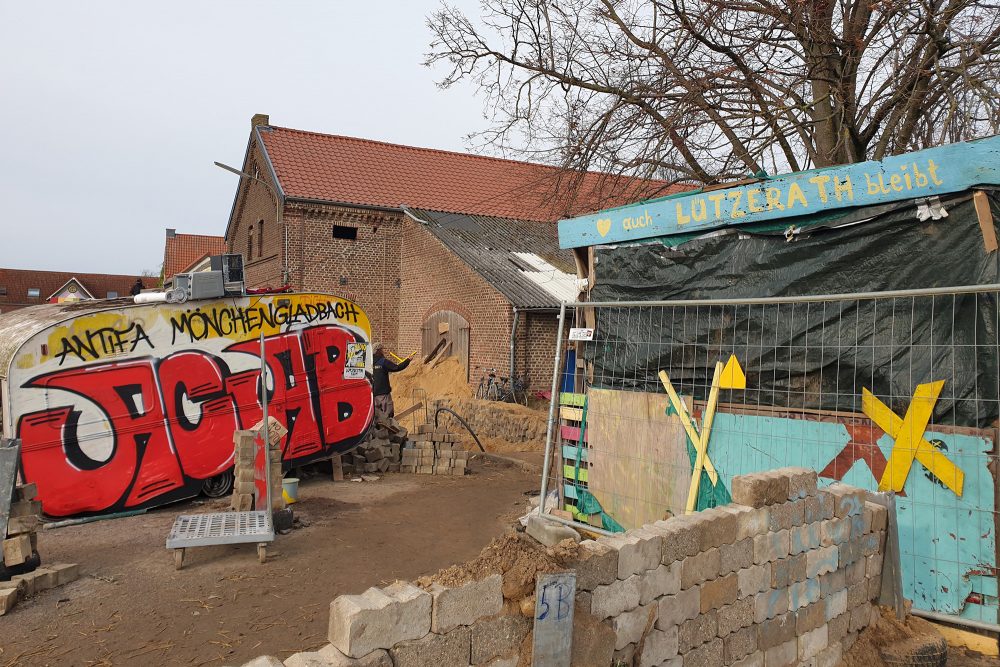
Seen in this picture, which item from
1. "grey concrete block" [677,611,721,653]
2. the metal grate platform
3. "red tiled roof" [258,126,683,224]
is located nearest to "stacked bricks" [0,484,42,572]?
the metal grate platform

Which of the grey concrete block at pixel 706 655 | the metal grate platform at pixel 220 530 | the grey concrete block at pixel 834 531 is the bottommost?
the metal grate platform at pixel 220 530

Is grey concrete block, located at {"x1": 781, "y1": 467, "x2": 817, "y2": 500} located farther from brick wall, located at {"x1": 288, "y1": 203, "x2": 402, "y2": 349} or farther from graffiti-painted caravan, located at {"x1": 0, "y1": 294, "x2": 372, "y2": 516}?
brick wall, located at {"x1": 288, "y1": 203, "x2": 402, "y2": 349}

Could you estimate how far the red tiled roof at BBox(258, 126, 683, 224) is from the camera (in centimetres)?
2347

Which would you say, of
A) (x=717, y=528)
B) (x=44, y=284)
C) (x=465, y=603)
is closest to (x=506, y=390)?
(x=717, y=528)

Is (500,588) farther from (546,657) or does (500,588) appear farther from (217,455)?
(217,455)

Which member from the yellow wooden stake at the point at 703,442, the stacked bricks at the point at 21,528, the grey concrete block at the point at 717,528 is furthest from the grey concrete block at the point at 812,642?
the stacked bricks at the point at 21,528

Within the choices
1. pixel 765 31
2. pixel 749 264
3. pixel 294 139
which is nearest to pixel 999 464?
pixel 749 264

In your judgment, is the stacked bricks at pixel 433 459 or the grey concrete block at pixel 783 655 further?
the stacked bricks at pixel 433 459

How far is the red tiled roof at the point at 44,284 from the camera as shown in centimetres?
5608

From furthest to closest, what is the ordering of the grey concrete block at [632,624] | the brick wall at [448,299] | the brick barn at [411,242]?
the brick barn at [411,242] < the brick wall at [448,299] < the grey concrete block at [632,624]

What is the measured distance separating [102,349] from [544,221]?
1900 cm

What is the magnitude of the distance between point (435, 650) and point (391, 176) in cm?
2439

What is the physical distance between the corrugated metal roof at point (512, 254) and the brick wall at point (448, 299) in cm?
35

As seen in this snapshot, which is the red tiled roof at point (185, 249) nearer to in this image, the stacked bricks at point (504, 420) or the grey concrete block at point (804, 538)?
the stacked bricks at point (504, 420)
